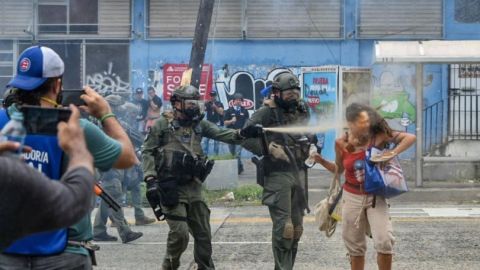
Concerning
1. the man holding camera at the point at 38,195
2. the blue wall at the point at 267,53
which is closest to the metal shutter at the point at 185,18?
the blue wall at the point at 267,53

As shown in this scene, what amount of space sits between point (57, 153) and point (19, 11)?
1654 centimetres

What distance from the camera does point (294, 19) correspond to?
18.6 metres

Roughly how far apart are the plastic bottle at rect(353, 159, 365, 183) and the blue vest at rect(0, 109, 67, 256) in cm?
322

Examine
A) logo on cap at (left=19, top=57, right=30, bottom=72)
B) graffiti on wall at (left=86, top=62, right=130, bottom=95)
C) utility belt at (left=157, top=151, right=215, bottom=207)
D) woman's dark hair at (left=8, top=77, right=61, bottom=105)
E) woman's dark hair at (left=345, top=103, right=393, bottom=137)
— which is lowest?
utility belt at (left=157, top=151, right=215, bottom=207)

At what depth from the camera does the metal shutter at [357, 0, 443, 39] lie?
18.1 metres

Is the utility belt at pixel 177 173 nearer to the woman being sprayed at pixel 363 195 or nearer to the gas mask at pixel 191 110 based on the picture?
the gas mask at pixel 191 110

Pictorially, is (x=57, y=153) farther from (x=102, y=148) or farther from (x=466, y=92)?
(x=466, y=92)

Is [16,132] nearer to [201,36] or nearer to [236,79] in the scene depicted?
[201,36]

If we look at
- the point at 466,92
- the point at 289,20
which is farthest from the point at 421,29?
the point at 289,20

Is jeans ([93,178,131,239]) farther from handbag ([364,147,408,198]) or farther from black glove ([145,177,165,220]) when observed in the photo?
handbag ([364,147,408,198])

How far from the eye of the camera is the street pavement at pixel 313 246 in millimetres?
7520

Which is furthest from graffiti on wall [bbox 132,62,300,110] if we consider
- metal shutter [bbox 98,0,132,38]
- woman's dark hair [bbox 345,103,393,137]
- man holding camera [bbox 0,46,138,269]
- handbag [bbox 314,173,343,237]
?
man holding camera [bbox 0,46,138,269]

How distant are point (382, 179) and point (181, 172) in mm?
1586

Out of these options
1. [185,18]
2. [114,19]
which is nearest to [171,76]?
[185,18]
